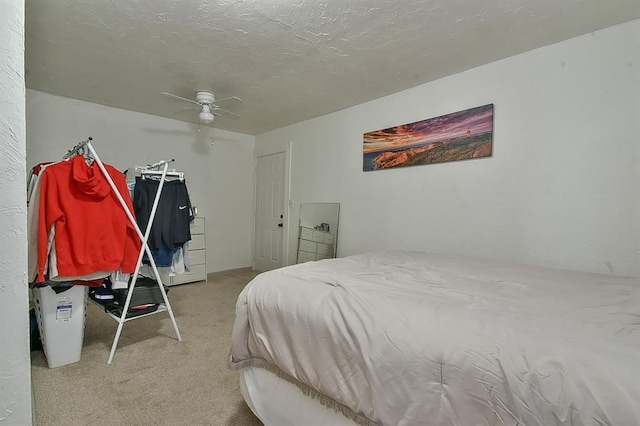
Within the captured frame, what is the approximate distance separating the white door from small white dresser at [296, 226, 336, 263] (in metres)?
0.55

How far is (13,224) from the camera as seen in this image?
0.97m

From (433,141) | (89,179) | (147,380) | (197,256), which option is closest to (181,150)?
(197,256)

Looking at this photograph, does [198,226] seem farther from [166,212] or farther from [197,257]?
[166,212]

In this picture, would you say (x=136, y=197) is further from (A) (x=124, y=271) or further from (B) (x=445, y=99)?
(B) (x=445, y=99)

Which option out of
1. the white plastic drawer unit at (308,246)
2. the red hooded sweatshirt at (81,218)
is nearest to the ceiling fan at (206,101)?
the red hooded sweatshirt at (81,218)

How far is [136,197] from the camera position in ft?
7.97

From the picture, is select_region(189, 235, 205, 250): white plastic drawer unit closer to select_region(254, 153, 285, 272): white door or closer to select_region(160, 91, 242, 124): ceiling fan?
select_region(254, 153, 285, 272): white door

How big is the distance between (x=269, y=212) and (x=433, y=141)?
2865 millimetres

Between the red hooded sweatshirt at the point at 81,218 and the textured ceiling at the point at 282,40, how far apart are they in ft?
3.20

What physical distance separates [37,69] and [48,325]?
2295 millimetres

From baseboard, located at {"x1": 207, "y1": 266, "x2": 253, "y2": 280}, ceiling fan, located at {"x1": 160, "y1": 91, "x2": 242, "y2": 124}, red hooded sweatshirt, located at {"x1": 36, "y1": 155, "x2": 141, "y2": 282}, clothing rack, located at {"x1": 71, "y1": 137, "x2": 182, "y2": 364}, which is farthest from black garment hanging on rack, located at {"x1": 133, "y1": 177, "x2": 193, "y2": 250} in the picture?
baseboard, located at {"x1": 207, "y1": 266, "x2": 253, "y2": 280}

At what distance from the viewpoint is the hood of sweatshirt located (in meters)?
1.93

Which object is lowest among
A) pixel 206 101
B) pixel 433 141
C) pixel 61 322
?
pixel 61 322

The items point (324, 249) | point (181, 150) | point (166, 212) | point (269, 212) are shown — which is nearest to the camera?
point (166, 212)
